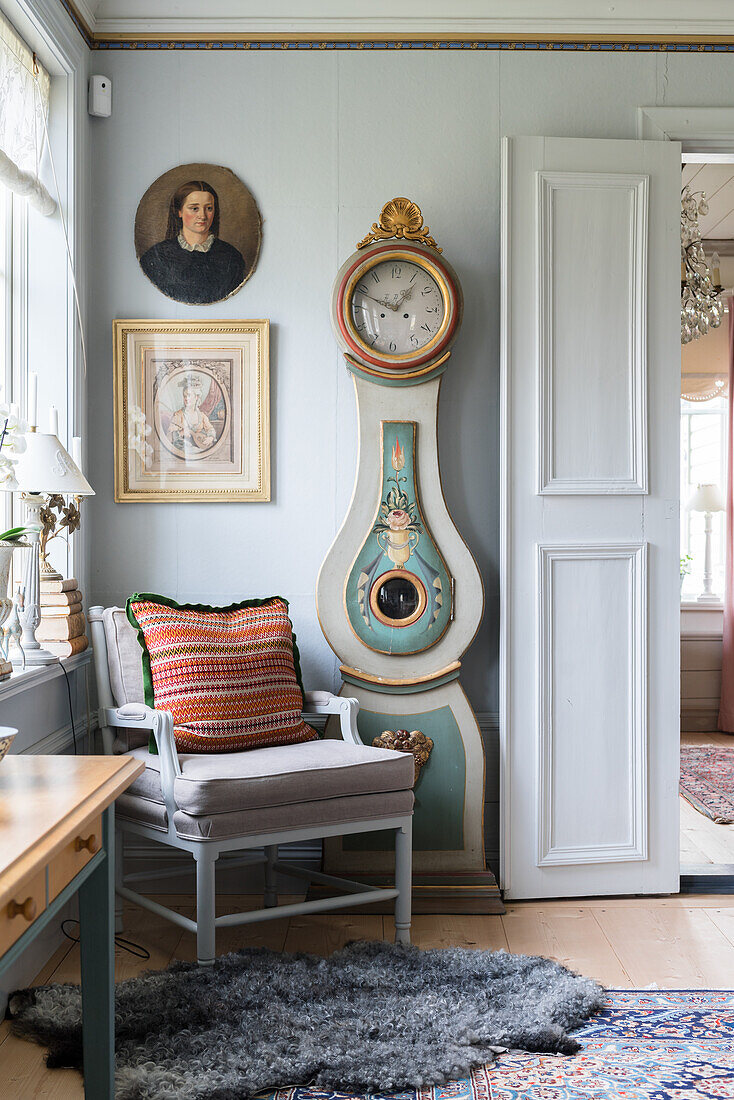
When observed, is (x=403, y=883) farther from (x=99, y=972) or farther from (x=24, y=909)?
(x=24, y=909)

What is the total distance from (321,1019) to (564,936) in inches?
32.4

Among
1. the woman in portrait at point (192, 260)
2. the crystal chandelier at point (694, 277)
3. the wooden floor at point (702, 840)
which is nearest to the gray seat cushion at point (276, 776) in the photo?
the wooden floor at point (702, 840)

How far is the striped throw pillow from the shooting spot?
2.47 meters

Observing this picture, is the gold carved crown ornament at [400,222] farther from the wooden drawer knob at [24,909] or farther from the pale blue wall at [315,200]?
the wooden drawer knob at [24,909]

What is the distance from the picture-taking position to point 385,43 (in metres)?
2.92

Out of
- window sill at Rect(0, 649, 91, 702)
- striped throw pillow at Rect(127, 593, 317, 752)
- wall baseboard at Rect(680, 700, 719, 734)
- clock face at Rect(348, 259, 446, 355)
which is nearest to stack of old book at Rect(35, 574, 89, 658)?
window sill at Rect(0, 649, 91, 702)

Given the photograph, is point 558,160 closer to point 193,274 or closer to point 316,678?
point 193,274

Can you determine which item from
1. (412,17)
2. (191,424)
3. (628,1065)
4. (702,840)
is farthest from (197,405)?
(702,840)

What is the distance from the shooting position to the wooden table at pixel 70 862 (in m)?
1.19

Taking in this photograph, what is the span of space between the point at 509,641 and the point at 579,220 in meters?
1.30

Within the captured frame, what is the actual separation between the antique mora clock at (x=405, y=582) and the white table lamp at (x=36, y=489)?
80cm

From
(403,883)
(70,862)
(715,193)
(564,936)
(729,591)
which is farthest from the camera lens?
(729,591)

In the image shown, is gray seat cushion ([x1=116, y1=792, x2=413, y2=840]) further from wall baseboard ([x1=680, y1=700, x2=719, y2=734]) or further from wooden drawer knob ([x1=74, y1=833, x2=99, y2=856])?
wall baseboard ([x1=680, y1=700, x2=719, y2=734])

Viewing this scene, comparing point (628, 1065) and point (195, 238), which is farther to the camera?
point (195, 238)
